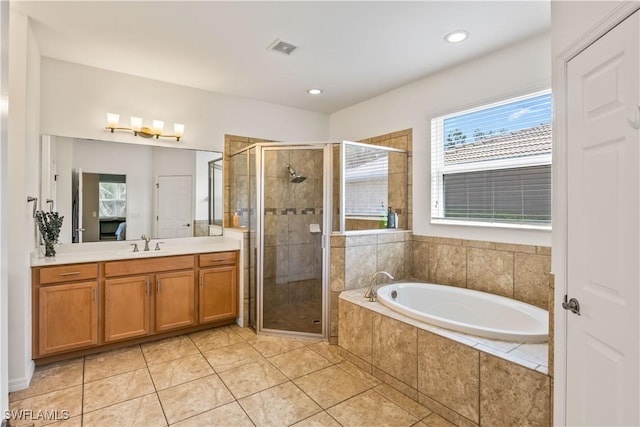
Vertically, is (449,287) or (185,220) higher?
(185,220)

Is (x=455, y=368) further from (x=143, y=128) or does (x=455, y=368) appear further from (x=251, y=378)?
(x=143, y=128)

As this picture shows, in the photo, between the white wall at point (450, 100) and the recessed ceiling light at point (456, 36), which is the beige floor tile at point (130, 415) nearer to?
the white wall at point (450, 100)

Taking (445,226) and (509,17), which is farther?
(445,226)

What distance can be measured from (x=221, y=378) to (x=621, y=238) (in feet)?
8.06

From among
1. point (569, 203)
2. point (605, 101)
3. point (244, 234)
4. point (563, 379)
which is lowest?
point (563, 379)

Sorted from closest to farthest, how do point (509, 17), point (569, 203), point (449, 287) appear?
point (569, 203) < point (509, 17) < point (449, 287)

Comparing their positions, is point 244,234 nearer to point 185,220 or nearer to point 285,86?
point 185,220

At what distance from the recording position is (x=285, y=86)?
3451 mm

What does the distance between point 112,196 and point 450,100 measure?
341 centimetres

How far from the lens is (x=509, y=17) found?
7.17 ft

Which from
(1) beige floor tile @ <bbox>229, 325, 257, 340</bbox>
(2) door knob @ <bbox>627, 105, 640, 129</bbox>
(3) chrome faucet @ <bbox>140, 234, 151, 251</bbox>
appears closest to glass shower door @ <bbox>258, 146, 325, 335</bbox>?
(1) beige floor tile @ <bbox>229, 325, 257, 340</bbox>

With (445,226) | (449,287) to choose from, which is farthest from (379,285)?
(445,226)

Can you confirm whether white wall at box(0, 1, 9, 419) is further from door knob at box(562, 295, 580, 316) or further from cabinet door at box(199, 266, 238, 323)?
cabinet door at box(199, 266, 238, 323)

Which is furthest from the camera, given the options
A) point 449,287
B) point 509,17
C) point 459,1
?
point 449,287
